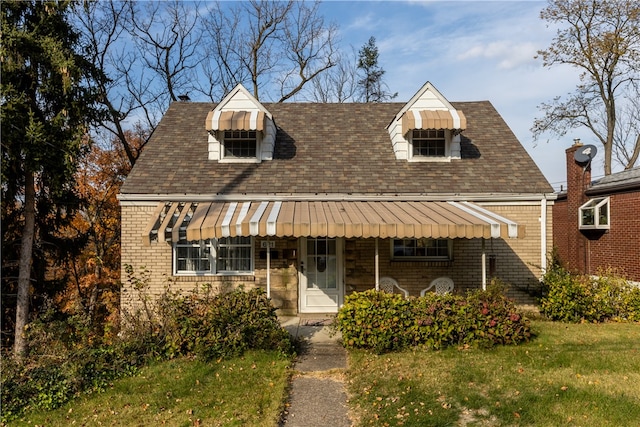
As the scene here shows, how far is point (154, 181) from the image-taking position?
1245cm

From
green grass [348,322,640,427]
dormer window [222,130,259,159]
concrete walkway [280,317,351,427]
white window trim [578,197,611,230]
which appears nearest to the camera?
green grass [348,322,640,427]

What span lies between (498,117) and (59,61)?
16014mm

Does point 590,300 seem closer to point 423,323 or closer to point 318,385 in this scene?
point 423,323

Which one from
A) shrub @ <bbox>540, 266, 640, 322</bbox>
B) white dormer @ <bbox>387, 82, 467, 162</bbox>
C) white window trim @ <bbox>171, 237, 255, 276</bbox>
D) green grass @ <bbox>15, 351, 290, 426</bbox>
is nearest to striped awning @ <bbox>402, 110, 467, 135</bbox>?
white dormer @ <bbox>387, 82, 467, 162</bbox>

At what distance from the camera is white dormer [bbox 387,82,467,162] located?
13.6 meters

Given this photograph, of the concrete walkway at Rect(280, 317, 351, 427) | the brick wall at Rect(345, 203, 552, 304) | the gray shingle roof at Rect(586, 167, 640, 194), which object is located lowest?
the concrete walkway at Rect(280, 317, 351, 427)

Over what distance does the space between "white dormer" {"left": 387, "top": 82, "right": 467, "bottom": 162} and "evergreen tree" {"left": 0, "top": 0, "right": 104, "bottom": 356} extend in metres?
10.7

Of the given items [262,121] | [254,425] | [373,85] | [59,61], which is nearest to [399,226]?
[254,425]

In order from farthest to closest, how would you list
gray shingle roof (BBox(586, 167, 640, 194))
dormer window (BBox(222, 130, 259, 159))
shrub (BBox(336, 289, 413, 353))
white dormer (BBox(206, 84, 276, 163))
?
gray shingle roof (BBox(586, 167, 640, 194)) → dormer window (BBox(222, 130, 259, 159)) → white dormer (BBox(206, 84, 276, 163)) → shrub (BBox(336, 289, 413, 353))

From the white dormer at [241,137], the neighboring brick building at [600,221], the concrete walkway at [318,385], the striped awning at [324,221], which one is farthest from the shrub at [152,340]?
the neighboring brick building at [600,221]

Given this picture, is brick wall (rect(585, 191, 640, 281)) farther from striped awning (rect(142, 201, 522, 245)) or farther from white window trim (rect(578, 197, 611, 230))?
striped awning (rect(142, 201, 522, 245))

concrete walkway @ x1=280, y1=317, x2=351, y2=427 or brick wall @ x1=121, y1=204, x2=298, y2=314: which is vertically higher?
brick wall @ x1=121, y1=204, x2=298, y2=314

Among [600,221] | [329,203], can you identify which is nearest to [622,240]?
[600,221]

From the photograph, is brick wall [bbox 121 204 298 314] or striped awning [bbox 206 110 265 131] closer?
brick wall [bbox 121 204 298 314]
